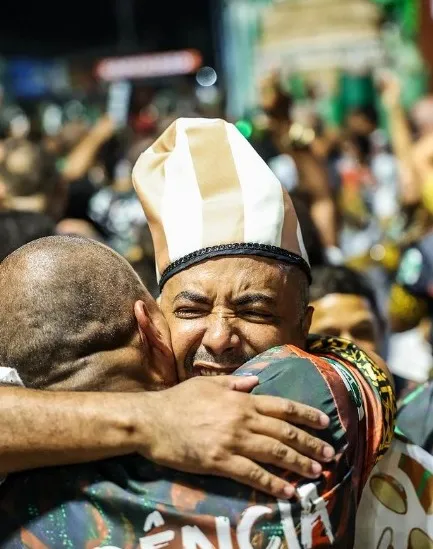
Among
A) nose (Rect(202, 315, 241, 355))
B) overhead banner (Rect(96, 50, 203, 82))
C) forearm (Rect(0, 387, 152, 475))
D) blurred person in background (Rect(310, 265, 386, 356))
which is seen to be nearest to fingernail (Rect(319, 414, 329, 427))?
forearm (Rect(0, 387, 152, 475))

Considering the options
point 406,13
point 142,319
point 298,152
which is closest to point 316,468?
point 142,319

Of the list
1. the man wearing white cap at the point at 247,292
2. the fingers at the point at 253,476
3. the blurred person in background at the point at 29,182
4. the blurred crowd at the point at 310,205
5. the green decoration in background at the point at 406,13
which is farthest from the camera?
the green decoration in background at the point at 406,13

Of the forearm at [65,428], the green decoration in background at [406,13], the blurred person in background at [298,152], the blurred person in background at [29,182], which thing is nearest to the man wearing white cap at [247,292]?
the forearm at [65,428]

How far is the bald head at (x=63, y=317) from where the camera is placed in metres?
1.84

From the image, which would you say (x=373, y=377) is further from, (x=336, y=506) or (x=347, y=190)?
(x=347, y=190)

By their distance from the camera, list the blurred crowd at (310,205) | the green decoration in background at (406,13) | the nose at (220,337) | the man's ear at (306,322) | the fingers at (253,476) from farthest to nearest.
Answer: the green decoration in background at (406,13), the blurred crowd at (310,205), the man's ear at (306,322), the nose at (220,337), the fingers at (253,476)

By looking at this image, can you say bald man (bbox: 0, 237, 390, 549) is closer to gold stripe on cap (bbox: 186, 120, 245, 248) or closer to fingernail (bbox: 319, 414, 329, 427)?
fingernail (bbox: 319, 414, 329, 427)

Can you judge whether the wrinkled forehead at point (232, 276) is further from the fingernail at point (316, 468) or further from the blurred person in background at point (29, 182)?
the blurred person in background at point (29, 182)

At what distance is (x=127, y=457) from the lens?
6.05 feet

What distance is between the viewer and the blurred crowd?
411 centimetres

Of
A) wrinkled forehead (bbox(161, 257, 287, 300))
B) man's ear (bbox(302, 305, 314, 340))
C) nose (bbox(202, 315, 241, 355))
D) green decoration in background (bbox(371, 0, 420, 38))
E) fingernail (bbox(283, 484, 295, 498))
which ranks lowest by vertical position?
green decoration in background (bbox(371, 0, 420, 38))

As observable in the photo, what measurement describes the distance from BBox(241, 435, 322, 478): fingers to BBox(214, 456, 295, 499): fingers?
2 cm

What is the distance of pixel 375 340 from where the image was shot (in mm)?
3645

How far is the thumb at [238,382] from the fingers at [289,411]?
4 centimetres
